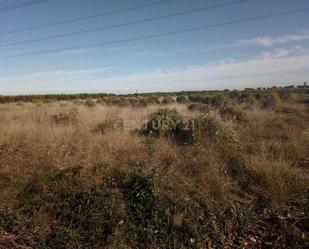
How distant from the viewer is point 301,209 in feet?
17.9

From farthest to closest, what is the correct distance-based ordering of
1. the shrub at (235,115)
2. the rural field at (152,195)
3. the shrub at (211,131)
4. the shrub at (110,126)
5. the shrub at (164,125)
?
1. the shrub at (235,115)
2. the shrub at (110,126)
3. the shrub at (164,125)
4. the shrub at (211,131)
5. the rural field at (152,195)

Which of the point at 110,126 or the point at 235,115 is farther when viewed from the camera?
the point at 235,115

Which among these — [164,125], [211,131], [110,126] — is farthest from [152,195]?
[110,126]

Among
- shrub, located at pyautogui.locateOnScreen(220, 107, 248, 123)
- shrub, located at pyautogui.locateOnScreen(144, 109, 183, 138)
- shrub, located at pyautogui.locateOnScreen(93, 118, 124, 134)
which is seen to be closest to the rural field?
shrub, located at pyautogui.locateOnScreen(144, 109, 183, 138)

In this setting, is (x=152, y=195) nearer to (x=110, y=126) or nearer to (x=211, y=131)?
(x=211, y=131)

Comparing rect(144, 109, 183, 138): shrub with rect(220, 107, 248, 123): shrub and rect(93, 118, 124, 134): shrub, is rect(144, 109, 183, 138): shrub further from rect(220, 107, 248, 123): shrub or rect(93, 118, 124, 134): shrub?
rect(220, 107, 248, 123): shrub

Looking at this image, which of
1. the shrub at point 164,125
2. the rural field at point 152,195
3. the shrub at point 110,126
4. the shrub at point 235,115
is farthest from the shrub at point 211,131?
the shrub at point 235,115

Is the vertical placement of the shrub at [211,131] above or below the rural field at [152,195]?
above

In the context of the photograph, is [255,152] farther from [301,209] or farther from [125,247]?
[125,247]

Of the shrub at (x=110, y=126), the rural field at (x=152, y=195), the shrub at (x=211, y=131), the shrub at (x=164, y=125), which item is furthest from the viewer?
the shrub at (x=110, y=126)

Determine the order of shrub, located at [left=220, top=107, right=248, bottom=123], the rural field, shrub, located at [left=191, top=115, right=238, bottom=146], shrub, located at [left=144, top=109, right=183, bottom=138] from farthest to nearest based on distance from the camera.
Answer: shrub, located at [left=220, top=107, right=248, bottom=123]
shrub, located at [left=144, top=109, right=183, bottom=138]
shrub, located at [left=191, top=115, right=238, bottom=146]
the rural field

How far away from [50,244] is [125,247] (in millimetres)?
1173

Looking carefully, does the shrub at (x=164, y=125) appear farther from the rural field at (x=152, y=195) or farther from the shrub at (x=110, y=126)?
the rural field at (x=152, y=195)

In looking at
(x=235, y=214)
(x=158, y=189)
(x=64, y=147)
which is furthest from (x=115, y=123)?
(x=235, y=214)
